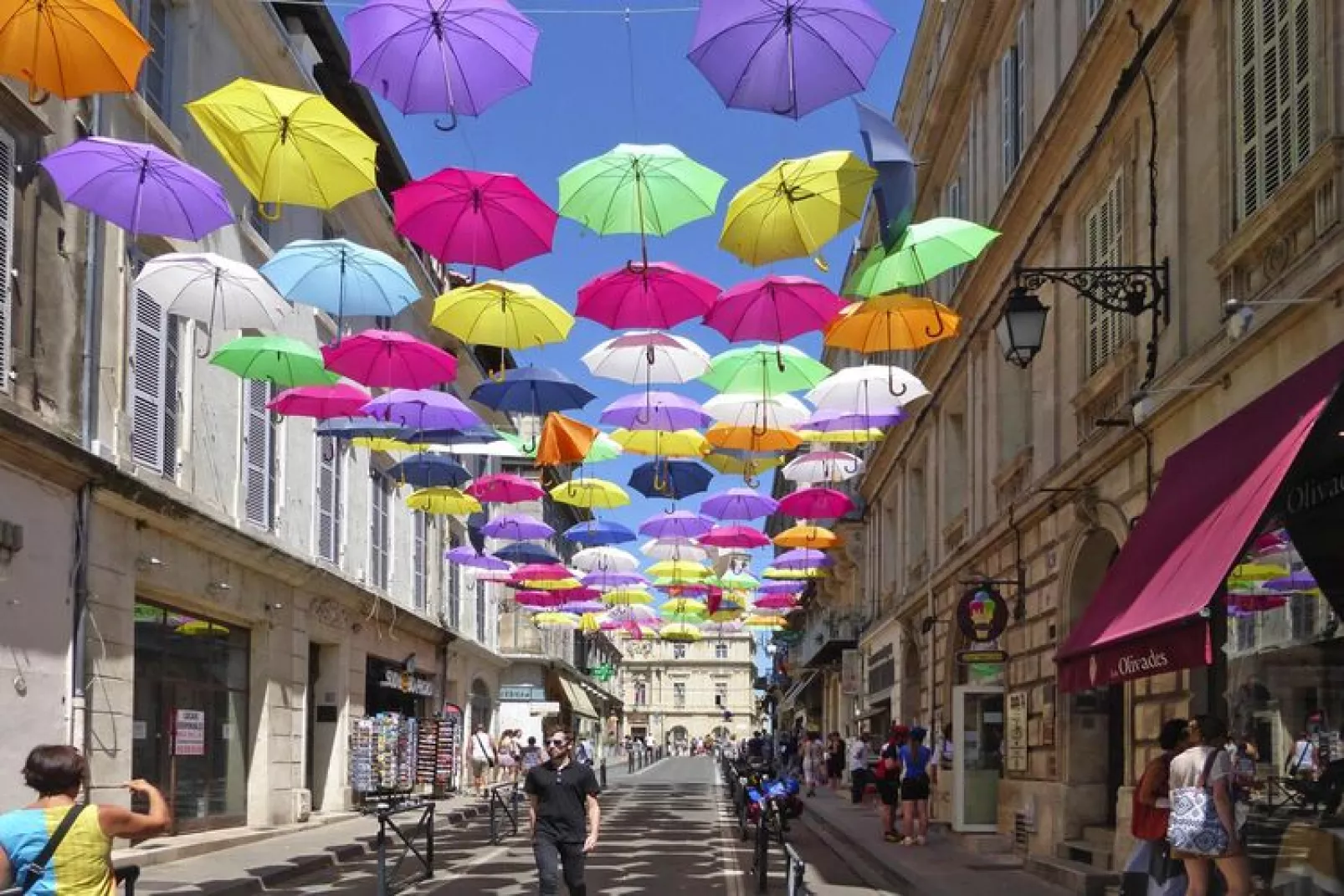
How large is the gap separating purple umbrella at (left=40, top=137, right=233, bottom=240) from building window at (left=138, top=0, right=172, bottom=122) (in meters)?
6.55

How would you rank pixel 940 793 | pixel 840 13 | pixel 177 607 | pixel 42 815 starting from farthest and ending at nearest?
pixel 940 793 < pixel 177 607 < pixel 840 13 < pixel 42 815

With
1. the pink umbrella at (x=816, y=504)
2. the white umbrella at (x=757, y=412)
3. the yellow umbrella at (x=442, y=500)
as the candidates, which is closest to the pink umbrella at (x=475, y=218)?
the white umbrella at (x=757, y=412)

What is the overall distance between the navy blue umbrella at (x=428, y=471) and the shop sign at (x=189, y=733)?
471cm

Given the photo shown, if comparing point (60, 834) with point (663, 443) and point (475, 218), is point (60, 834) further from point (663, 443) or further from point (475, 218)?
point (663, 443)

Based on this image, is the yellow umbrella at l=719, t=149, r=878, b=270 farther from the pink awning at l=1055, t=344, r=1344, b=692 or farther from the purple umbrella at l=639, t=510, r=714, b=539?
the purple umbrella at l=639, t=510, r=714, b=539

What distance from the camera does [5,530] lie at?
1473 cm

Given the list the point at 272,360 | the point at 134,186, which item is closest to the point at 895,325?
the point at 272,360

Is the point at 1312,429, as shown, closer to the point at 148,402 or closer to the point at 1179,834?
the point at 1179,834

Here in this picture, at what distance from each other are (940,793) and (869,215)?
13.7m

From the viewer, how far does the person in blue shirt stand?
20656mm

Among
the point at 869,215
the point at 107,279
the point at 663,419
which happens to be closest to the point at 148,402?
the point at 107,279

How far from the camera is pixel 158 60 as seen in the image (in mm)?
19906

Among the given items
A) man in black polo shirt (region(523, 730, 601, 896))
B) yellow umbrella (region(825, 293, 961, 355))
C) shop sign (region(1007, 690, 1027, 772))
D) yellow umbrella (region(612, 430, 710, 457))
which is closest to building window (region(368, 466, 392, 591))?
yellow umbrella (region(612, 430, 710, 457))

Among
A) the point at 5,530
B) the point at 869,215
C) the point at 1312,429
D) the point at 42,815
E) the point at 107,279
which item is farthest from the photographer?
the point at 869,215
